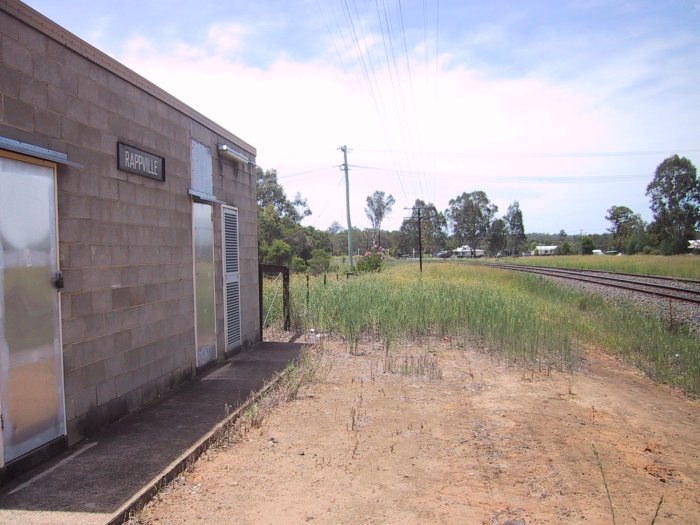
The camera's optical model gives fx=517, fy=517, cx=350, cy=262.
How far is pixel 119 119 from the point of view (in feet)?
17.8

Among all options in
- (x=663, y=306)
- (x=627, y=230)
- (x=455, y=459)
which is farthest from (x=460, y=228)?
(x=455, y=459)

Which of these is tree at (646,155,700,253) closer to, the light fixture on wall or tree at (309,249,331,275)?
tree at (309,249,331,275)

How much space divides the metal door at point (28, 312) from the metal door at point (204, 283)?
2.91 m

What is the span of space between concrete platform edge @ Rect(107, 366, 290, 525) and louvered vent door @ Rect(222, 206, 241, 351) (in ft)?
8.60

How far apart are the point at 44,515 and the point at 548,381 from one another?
632 centimetres

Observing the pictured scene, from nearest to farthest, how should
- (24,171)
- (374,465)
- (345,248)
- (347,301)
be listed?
1. (24,171)
2. (374,465)
3. (347,301)
4. (345,248)

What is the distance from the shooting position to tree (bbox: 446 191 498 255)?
322 feet

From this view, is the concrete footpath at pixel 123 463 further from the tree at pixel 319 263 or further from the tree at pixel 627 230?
the tree at pixel 627 230

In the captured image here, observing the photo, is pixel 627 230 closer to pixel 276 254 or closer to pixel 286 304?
pixel 276 254

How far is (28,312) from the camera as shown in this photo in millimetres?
4047

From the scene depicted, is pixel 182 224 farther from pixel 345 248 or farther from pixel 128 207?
pixel 345 248

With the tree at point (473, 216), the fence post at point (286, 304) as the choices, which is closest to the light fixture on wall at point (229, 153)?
the fence post at point (286, 304)

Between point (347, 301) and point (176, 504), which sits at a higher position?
point (347, 301)

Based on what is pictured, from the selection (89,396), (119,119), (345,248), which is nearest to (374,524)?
(89,396)
